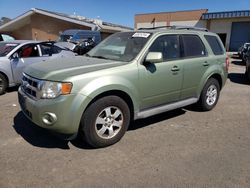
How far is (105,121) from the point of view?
12.1 ft

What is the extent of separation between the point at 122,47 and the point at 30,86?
174 cm

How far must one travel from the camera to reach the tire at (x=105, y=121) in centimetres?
347

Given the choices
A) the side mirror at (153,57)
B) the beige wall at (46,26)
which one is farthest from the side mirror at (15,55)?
the beige wall at (46,26)

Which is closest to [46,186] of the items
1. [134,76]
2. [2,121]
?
[134,76]

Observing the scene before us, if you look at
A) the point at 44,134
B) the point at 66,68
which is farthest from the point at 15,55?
the point at 66,68

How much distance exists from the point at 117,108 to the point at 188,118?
6.75ft

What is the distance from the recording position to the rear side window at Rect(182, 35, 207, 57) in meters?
4.81

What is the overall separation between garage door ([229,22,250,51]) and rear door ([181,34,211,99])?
98.7 ft

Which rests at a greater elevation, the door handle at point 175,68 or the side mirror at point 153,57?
the side mirror at point 153,57

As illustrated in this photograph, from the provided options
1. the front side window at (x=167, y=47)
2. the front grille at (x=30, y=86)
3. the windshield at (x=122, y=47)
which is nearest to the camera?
the front grille at (x=30, y=86)

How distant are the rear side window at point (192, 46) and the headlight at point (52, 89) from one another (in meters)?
2.52

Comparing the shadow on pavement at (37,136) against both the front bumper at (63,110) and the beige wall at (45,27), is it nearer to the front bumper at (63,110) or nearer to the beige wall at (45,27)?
the front bumper at (63,110)

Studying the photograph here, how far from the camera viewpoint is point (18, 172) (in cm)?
306

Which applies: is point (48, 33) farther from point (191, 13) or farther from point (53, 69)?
point (53, 69)
